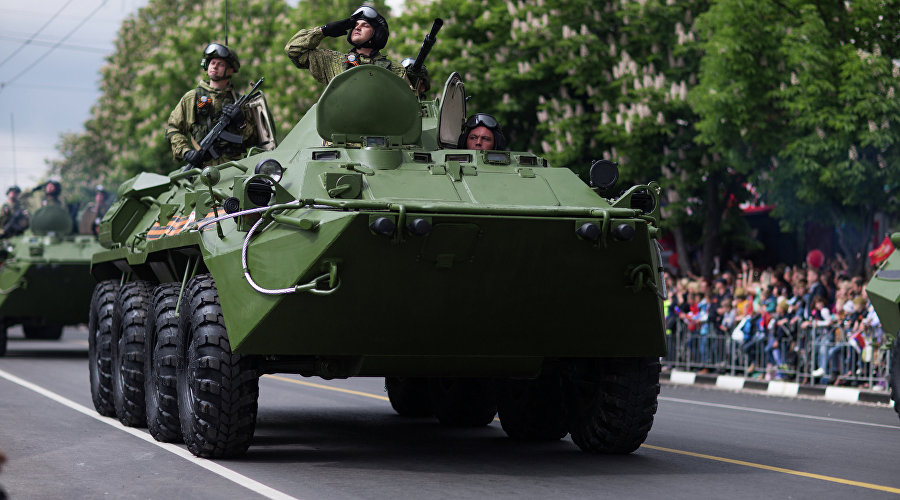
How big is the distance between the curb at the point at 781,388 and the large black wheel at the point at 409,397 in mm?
5986

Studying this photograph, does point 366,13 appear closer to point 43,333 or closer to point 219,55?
point 219,55

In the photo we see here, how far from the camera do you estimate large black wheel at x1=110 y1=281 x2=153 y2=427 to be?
487 inches

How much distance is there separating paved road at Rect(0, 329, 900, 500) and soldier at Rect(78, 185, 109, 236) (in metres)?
10.3

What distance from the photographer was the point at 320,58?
12.1 m

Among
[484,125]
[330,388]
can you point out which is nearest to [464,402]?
[484,125]

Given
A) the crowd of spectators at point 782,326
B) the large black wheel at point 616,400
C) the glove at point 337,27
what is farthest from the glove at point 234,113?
the crowd of spectators at point 782,326

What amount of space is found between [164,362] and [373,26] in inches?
127

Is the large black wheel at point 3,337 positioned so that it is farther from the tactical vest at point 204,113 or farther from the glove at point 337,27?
the glove at point 337,27

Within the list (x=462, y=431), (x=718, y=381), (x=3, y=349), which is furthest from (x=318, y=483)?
(x=3, y=349)

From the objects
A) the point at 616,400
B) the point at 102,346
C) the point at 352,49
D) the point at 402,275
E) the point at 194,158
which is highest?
the point at 352,49

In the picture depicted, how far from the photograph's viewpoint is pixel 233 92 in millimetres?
14062

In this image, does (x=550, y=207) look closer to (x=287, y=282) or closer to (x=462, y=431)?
(x=287, y=282)

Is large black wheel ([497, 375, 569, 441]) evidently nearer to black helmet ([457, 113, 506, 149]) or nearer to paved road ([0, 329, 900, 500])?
paved road ([0, 329, 900, 500])

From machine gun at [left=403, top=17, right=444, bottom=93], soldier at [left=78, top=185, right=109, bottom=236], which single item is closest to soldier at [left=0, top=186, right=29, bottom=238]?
soldier at [left=78, top=185, right=109, bottom=236]
